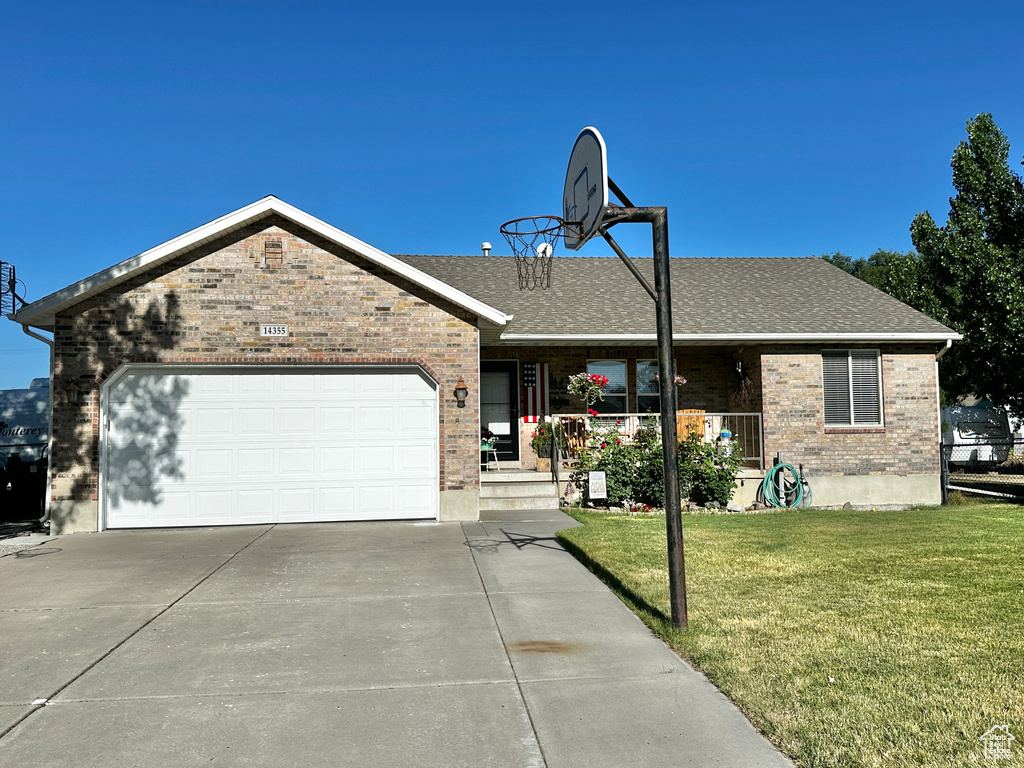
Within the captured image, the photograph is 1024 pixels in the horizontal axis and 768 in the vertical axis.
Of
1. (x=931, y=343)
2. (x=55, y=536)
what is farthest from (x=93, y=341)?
(x=931, y=343)

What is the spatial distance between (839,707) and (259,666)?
3.76 m

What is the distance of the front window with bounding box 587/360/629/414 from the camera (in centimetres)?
1619

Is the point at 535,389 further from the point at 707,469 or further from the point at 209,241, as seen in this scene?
the point at 209,241

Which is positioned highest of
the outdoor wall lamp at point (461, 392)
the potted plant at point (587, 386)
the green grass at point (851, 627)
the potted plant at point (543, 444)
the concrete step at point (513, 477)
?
the potted plant at point (587, 386)

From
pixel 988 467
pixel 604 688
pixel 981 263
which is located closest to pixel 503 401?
pixel 604 688

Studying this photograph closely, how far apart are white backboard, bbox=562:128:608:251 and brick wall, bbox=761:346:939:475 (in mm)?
8910

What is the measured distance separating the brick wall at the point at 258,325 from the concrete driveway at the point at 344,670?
3064 mm

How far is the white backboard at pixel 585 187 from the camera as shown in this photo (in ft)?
20.9

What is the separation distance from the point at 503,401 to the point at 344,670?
35.7 ft

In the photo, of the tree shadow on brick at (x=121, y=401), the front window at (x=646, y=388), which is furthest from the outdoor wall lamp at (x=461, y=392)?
the front window at (x=646, y=388)

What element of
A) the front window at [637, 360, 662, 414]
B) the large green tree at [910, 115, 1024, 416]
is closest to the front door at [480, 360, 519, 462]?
the front window at [637, 360, 662, 414]

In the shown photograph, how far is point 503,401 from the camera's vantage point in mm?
16125

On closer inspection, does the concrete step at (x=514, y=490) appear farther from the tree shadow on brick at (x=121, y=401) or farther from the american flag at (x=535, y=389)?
the tree shadow on brick at (x=121, y=401)

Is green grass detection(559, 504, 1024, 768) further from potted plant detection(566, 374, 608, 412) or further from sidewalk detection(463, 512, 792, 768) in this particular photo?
potted plant detection(566, 374, 608, 412)
